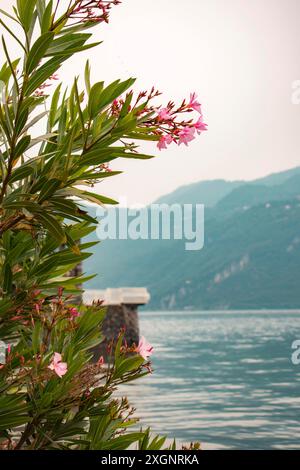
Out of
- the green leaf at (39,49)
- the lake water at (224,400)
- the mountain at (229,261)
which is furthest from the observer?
the mountain at (229,261)

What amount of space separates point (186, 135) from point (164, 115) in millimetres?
102

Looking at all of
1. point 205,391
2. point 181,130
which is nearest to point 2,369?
point 181,130

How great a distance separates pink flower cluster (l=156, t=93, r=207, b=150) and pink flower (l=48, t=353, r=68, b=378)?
2.59ft

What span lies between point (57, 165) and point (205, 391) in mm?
16749

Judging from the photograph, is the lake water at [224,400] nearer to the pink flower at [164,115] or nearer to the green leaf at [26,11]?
the pink flower at [164,115]

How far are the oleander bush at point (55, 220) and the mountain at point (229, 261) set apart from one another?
337 feet

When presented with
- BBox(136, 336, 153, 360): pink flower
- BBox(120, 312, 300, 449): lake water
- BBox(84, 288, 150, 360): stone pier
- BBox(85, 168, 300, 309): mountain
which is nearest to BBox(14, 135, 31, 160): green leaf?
BBox(136, 336, 153, 360): pink flower

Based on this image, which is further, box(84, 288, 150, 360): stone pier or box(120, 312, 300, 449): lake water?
box(84, 288, 150, 360): stone pier

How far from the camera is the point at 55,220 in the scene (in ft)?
9.61

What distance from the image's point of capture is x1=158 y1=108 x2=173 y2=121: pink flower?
129 inches

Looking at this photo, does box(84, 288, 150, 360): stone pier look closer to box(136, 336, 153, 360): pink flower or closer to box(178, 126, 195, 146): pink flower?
box(136, 336, 153, 360): pink flower

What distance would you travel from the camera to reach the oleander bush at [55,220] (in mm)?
2955

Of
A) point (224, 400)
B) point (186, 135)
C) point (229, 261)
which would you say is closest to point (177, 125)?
point (186, 135)

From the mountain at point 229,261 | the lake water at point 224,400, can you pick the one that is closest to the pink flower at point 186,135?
the lake water at point 224,400
